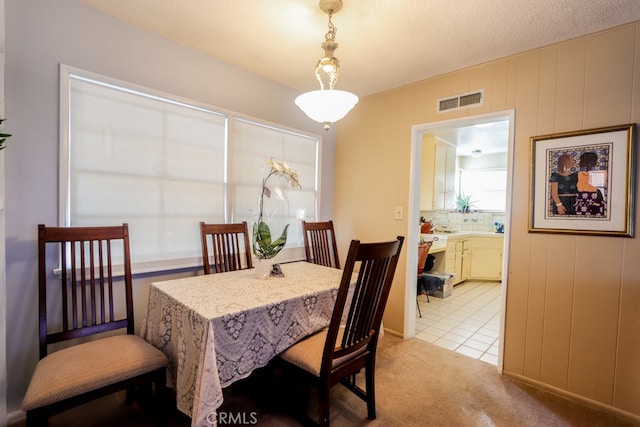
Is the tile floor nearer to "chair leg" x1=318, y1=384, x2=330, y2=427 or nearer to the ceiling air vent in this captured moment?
"chair leg" x1=318, y1=384, x2=330, y2=427

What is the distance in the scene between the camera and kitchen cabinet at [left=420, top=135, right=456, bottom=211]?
458cm

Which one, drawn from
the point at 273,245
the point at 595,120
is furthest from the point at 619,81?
the point at 273,245

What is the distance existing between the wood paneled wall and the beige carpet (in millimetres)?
212

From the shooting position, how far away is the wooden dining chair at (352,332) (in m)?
1.35

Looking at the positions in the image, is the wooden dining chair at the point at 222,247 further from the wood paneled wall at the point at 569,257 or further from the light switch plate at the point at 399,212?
the wood paneled wall at the point at 569,257

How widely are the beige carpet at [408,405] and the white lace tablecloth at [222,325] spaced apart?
0.50 metres

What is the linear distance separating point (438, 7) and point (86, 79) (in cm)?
214

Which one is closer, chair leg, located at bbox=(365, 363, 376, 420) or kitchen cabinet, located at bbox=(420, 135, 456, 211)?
chair leg, located at bbox=(365, 363, 376, 420)

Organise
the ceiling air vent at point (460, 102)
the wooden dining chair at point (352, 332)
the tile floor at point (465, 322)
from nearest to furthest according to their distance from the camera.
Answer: the wooden dining chair at point (352, 332) → the ceiling air vent at point (460, 102) → the tile floor at point (465, 322)

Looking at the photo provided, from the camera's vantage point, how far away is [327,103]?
64.1 inches

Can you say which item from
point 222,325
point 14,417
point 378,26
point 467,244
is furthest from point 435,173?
point 14,417

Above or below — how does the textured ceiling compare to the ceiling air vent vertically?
above

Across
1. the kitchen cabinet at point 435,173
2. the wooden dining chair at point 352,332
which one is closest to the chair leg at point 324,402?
the wooden dining chair at point 352,332

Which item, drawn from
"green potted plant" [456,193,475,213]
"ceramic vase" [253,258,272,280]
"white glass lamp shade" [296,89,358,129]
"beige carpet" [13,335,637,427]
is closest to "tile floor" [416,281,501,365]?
"beige carpet" [13,335,637,427]
